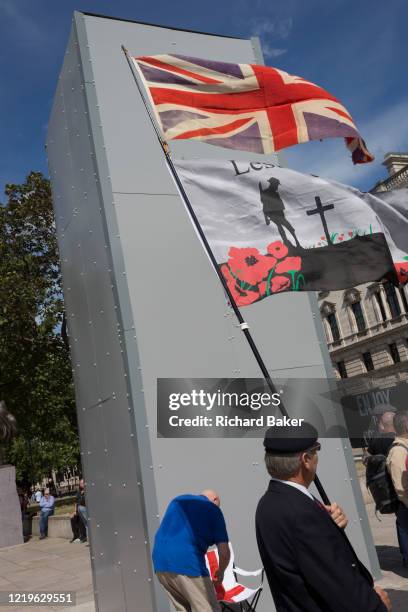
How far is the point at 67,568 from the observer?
37.5ft

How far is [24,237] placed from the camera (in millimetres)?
28344

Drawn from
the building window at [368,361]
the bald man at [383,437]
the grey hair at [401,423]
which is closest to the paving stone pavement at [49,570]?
the bald man at [383,437]

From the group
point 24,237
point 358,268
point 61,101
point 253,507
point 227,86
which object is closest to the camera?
point 358,268

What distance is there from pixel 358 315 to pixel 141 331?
5153cm

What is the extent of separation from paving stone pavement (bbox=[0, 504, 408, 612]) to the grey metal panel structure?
2.20ft

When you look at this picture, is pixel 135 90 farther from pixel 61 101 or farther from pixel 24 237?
pixel 24 237

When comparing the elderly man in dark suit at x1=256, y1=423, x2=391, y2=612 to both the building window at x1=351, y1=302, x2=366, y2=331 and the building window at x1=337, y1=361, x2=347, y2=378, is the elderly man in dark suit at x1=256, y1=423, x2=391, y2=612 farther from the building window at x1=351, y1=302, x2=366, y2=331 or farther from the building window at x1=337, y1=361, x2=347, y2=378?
the building window at x1=337, y1=361, x2=347, y2=378

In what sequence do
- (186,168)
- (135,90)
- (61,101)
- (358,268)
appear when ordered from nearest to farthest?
(358,268) < (186,168) < (135,90) < (61,101)

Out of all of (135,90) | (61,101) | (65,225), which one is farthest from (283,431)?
(61,101)

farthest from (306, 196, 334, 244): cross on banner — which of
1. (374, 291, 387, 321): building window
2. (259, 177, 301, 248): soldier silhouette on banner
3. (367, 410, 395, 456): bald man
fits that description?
(374, 291, 387, 321): building window

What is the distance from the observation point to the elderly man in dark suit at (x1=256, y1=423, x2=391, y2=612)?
2.46 m

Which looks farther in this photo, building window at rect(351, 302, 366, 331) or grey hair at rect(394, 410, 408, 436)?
building window at rect(351, 302, 366, 331)

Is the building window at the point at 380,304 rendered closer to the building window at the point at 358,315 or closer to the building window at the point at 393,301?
the building window at the point at 393,301

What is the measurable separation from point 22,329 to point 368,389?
23.4m
